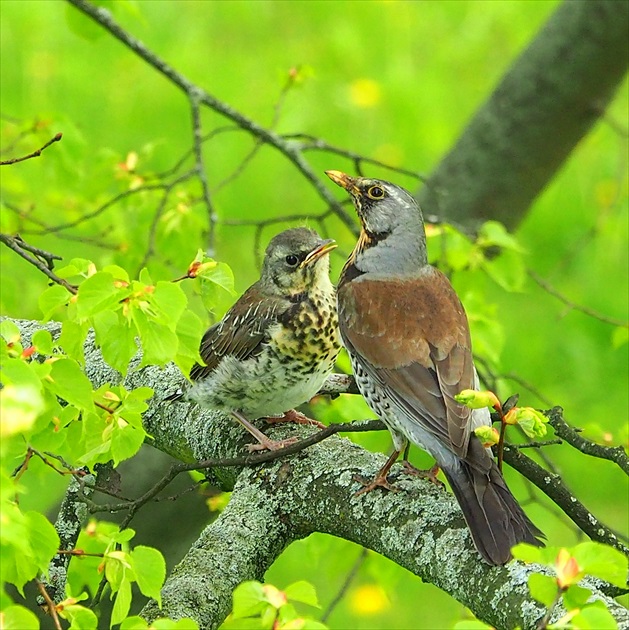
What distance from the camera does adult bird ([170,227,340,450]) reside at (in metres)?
4.04

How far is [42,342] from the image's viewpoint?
238 centimetres

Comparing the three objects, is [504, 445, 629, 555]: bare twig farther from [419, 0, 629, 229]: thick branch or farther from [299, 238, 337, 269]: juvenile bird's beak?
[419, 0, 629, 229]: thick branch

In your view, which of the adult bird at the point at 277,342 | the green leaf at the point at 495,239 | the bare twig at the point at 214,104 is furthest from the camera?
the bare twig at the point at 214,104

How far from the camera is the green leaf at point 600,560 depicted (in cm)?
186

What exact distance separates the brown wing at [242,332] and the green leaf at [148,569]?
176cm

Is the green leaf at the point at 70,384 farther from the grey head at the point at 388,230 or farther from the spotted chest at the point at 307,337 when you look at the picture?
the grey head at the point at 388,230

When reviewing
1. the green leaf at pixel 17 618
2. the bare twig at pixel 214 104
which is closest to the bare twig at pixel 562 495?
the green leaf at pixel 17 618

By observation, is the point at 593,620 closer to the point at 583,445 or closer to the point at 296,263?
the point at 583,445

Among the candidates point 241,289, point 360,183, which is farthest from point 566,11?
point 241,289

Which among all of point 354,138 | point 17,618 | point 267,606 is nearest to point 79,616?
point 17,618

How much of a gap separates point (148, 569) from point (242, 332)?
1846 mm

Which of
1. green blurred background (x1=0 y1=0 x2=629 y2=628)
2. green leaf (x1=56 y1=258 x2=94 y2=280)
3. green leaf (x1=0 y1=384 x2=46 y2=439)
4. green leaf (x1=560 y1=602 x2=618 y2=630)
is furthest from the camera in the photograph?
green blurred background (x1=0 y1=0 x2=629 y2=628)

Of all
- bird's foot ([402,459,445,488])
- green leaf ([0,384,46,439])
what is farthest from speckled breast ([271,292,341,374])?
green leaf ([0,384,46,439])

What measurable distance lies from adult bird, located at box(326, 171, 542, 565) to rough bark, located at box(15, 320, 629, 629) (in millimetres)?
81
